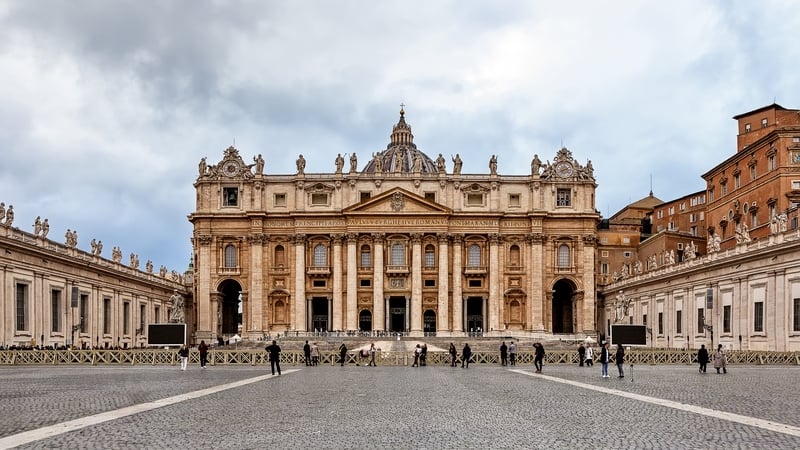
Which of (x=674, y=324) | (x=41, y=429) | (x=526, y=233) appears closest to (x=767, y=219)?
(x=674, y=324)

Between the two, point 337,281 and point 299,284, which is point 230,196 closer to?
point 299,284

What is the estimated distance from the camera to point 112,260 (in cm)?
7231

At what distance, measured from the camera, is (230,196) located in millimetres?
91938

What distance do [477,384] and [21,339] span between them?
34.0 m

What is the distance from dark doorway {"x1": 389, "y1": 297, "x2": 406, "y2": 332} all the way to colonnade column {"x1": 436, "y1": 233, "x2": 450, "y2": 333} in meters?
3.79

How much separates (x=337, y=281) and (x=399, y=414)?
235 ft

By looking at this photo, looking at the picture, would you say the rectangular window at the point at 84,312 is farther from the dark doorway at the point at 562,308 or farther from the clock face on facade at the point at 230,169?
the dark doorway at the point at 562,308

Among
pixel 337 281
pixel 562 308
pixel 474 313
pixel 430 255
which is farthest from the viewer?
pixel 562 308

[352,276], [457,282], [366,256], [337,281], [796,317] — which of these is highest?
[366,256]

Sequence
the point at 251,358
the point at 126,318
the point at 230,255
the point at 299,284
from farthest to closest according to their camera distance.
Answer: the point at 230,255 < the point at 299,284 < the point at 126,318 < the point at 251,358

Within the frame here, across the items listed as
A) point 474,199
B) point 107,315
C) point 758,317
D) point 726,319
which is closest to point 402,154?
point 474,199

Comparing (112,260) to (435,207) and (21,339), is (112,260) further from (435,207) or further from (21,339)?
(435,207)

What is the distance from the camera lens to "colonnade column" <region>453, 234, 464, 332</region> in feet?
294

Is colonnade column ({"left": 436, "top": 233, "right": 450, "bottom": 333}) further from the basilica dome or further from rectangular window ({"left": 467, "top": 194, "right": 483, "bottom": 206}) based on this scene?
the basilica dome
